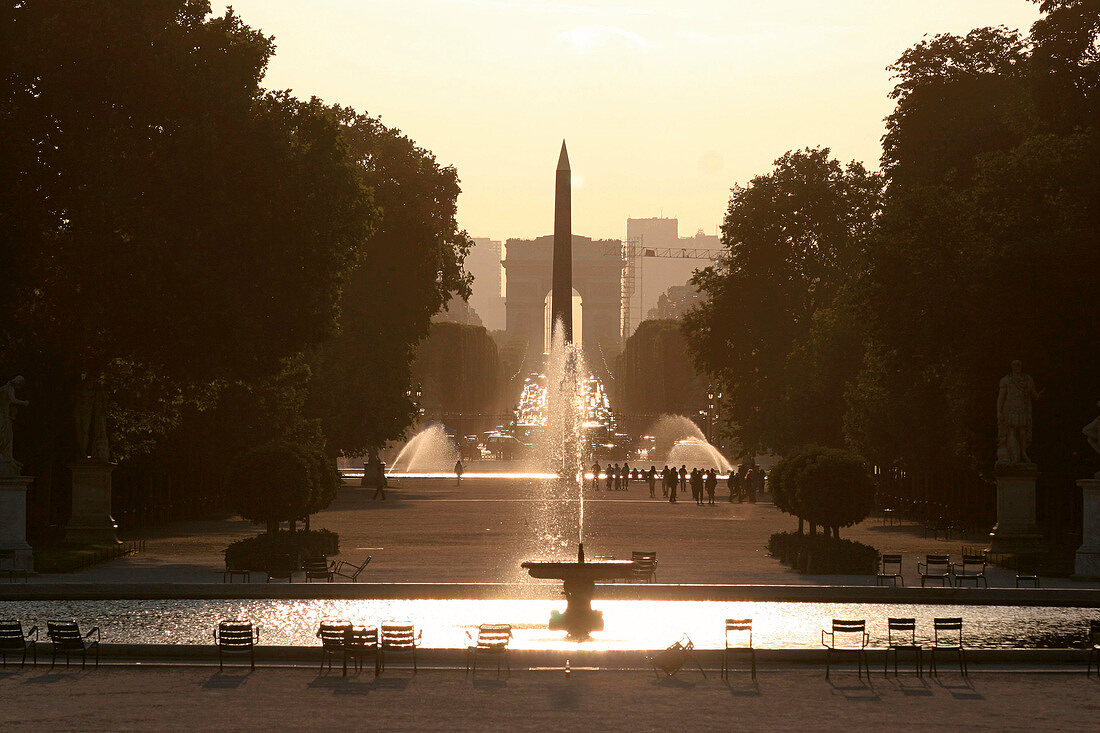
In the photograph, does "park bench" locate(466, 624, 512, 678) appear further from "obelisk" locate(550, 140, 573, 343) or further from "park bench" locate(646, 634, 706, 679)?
"obelisk" locate(550, 140, 573, 343)

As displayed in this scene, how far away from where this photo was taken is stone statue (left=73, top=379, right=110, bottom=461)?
4090 centimetres

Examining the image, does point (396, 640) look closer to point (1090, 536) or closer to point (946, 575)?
point (946, 575)

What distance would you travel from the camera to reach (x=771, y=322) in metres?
81.2

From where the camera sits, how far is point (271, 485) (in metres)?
34.8

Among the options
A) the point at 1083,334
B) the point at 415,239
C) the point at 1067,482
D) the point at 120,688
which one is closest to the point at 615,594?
the point at 120,688

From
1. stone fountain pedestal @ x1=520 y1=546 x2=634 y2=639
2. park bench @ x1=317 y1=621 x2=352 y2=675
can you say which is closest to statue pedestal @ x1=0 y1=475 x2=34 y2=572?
stone fountain pedestal @ x1=520 y1=546 x2=634 y2=639

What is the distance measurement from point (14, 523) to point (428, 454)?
93352 mm

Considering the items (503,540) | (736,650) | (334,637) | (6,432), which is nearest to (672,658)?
(736,650)

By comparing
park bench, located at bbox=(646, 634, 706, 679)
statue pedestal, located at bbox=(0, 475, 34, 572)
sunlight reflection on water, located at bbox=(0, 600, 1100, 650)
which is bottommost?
sunlight reflection on water, located at bbox=(0, 600, 1100, 650)

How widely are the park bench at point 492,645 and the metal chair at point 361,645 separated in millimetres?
1058

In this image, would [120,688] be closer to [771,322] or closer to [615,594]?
[615,594]

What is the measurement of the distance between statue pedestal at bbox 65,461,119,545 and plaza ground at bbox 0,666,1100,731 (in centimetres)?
2038

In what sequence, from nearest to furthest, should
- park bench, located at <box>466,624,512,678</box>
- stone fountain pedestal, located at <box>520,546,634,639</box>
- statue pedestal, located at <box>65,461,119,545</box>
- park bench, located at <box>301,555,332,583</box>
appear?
park bench, located at <box>466,624,512,678</box>
stone fountain pedestal, located at <box>520,546,634,639</box>
park bench, located at <box>301,555,332,583</box>
statue pedestal, located at <box>65,461,119,545</box>

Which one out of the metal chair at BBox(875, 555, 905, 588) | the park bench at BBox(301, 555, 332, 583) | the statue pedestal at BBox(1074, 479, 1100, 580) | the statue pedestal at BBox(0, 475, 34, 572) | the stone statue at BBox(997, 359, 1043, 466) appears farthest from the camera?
the stone statue at BBox(997, 359, 1043, 466)
